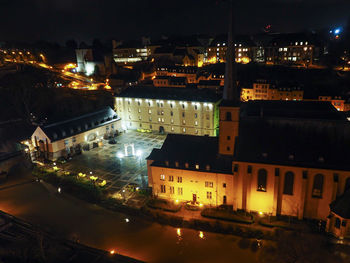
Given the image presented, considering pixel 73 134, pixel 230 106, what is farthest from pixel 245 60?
pixel 230 106

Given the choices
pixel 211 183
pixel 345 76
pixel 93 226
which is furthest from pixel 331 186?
pixel 345 76

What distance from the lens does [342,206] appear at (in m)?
33.2

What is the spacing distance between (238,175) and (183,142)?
11.7m

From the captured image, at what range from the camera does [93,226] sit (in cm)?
3891

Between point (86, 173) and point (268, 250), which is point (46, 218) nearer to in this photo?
point (86, 173)

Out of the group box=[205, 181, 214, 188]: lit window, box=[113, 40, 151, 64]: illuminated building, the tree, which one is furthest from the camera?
box=[113, 40, 151, 64]: illuminated building

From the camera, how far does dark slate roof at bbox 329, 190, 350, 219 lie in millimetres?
32625

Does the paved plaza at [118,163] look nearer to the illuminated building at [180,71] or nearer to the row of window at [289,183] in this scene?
the row of window at [289,183]

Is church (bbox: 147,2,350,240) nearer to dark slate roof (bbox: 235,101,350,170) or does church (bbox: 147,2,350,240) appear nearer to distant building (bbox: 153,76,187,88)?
dark slate roof (bbox: 235,101,350,170)

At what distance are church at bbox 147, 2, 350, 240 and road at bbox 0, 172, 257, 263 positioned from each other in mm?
7356

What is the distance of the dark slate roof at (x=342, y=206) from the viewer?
32625mm

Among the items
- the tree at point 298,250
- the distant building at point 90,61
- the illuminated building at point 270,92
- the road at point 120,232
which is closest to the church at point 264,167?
the tree at point 298,250

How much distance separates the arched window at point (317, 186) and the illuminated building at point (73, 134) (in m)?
52.0

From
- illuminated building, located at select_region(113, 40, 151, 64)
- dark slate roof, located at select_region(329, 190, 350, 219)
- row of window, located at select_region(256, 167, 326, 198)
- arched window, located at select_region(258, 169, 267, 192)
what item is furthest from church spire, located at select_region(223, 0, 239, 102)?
illuminated building, located at select_region(113, 40, 151, 64)
